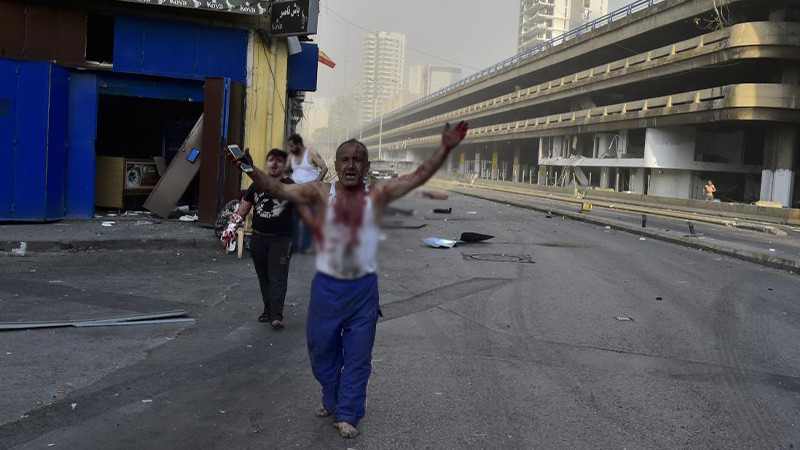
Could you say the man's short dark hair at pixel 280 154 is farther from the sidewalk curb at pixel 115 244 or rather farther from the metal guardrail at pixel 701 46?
the metal guardrail at pixel 701 46

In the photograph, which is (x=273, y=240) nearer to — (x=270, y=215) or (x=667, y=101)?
(x=270, y=215)

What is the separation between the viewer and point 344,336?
387 centimetres

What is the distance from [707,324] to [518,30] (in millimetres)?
154100

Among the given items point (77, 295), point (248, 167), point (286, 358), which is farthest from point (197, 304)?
point (248, 167)

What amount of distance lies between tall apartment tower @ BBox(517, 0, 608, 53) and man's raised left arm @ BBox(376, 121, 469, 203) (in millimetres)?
136660

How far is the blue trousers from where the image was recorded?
371 centimetres

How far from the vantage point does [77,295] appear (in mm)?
7699

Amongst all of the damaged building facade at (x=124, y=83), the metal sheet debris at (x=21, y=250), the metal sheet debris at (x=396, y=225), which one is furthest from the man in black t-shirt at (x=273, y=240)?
the damaged building facade at (x=124, y=83)

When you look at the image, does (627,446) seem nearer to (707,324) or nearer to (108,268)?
(707,324)

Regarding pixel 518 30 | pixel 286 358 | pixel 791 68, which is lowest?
pixel 286 358

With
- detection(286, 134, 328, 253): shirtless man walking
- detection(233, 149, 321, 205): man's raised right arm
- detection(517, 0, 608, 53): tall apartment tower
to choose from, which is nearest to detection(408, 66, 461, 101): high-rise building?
detection(286, 134, 328, 253): shirtless man walking

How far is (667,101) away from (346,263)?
40.5 metres

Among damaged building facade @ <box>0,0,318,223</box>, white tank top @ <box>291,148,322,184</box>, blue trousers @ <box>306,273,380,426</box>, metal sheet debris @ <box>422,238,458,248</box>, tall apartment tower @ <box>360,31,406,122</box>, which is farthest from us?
metal sheet debris @ <box>422,238,458,248</box>

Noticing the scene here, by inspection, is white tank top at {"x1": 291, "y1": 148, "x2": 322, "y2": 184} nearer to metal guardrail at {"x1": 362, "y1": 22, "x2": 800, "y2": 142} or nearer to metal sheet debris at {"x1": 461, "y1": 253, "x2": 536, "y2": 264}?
metal sheet debris at {"x1": 461, "y1": 253, "x2": 536, "y2": 264}
